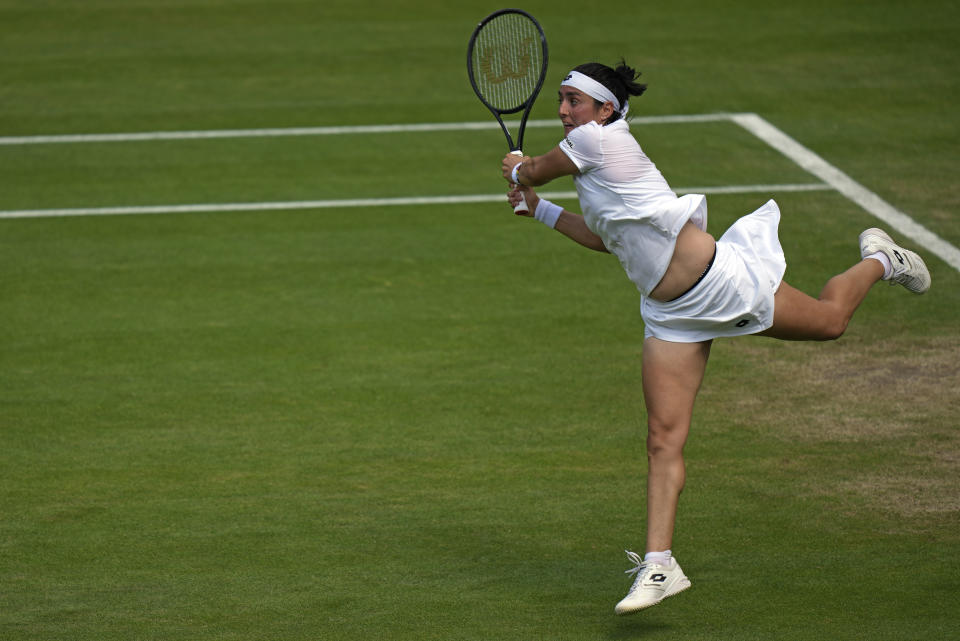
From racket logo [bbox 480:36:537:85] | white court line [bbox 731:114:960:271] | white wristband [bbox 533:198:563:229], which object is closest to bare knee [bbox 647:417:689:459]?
white wristband [bbox 533:198:563:229]

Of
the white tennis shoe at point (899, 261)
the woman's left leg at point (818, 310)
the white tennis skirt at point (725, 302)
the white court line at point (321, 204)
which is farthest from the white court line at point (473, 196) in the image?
the white tennis skirt at point (725, 302)

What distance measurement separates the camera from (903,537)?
6.06 metres

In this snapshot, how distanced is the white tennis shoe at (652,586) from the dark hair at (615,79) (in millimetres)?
1826

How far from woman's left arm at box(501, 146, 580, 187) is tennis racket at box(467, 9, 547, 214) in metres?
0.78

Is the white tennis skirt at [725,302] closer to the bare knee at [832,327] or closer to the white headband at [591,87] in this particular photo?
the bare knee at [832,327]

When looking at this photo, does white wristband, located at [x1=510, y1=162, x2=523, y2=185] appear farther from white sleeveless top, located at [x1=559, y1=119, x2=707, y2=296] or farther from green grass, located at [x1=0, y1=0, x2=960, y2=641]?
green grass, located at [x1=0, y1=0, x2=960, y2=641]

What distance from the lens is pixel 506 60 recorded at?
6598 mm

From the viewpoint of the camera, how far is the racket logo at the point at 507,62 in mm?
6523

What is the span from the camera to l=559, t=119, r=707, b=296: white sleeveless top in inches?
207

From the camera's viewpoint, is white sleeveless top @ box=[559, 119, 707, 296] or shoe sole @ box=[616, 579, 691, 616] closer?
shoe sole @ box=[616, 579, 691, 616]

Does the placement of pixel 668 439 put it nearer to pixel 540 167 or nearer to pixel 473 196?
pixel 540 167

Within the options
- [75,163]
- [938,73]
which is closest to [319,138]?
[75,163]

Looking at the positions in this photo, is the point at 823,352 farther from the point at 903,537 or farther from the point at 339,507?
the point at 339,507

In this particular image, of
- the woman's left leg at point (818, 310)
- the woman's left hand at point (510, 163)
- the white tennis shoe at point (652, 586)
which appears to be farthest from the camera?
the woman's left hand at point (510, 163)
